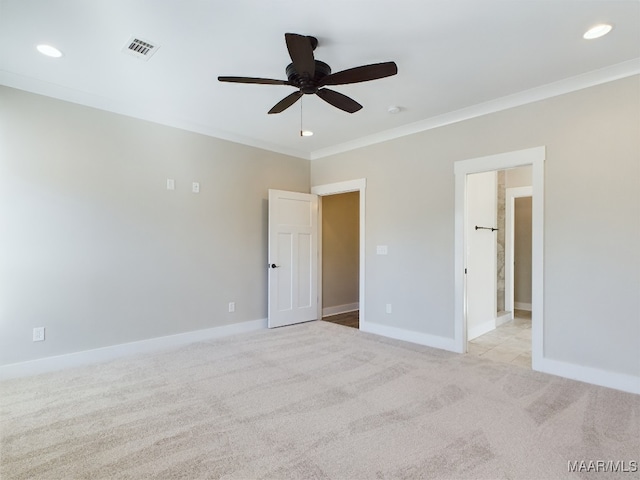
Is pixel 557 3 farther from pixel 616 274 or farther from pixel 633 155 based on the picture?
pixel 616 274

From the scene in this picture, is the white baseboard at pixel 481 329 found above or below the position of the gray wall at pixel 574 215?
below

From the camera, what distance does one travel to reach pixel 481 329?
182 inches

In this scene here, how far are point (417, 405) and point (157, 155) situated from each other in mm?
3805

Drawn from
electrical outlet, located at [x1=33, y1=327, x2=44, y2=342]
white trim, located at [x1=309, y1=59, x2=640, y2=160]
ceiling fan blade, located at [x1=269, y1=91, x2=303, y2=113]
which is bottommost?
electrical outlet, located at [x1=33, y1=327, x2=44, y2=342]

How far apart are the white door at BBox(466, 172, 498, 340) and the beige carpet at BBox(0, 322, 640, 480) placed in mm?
1208

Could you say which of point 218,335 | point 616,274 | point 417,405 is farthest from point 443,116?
point 218,335

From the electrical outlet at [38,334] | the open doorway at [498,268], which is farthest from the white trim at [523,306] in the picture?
the electrical outlet at [38,334]

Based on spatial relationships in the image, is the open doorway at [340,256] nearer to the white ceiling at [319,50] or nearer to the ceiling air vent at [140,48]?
the white ceiling at [319,50]

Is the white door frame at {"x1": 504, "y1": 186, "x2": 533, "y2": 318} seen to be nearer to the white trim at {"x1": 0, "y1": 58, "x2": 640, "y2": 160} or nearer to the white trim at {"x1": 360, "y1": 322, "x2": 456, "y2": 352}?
the white trim at {"x1": 360, "y1": 322, "x2": 456, "y2": 352}

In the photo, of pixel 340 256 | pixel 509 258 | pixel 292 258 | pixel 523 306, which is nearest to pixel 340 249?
pixel 340 256

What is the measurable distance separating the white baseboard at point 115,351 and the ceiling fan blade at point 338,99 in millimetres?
3240

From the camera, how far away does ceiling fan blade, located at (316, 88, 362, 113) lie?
101 inches

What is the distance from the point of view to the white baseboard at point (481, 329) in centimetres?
437

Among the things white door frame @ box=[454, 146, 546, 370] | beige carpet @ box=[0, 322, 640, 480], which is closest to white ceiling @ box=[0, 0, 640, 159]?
white door frame @ box=[454, 146, 546, 370]
